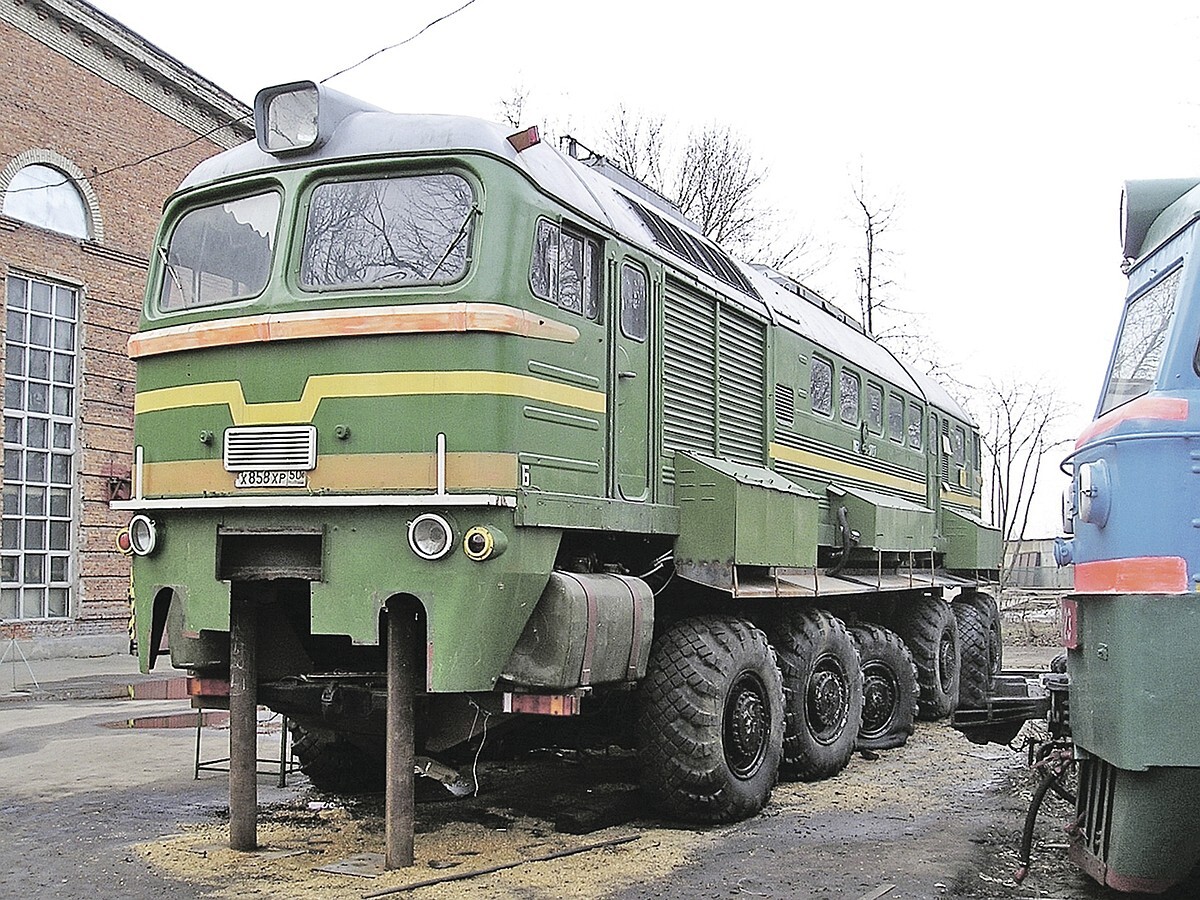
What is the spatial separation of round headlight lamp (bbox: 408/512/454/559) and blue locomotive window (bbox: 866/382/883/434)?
23.2ft

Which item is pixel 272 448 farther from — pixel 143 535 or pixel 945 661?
pixel 945 661

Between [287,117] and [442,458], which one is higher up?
[287,117]

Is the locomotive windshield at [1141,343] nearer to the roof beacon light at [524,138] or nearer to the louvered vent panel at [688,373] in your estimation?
the louvered vent panel at [688,373]

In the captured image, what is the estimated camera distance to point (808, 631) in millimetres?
9438

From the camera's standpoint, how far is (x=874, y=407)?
12812mm

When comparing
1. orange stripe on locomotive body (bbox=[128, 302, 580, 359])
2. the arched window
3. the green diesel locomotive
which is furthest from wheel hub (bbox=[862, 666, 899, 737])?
the arched window

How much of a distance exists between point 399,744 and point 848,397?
22.2ft

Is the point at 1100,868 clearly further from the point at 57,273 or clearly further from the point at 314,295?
the point at 57,273

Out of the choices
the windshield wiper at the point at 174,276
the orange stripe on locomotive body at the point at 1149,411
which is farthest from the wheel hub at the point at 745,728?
the windshield wiper at the point at 174,276

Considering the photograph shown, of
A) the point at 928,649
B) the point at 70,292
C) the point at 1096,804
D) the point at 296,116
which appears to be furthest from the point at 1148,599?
the point at 70,292

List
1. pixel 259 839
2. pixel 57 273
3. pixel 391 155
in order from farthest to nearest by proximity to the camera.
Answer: pixel 57 273 → pixel 259 839 → pixel 391 155

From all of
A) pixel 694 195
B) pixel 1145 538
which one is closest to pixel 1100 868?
pixel 1145 538

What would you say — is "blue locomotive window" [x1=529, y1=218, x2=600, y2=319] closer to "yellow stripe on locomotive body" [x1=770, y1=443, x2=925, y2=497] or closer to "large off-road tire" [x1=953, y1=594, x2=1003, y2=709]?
"yellow stripe on locomotive body" [x1=770, y1=443, x2=925, y2=497]

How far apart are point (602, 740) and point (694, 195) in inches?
988
